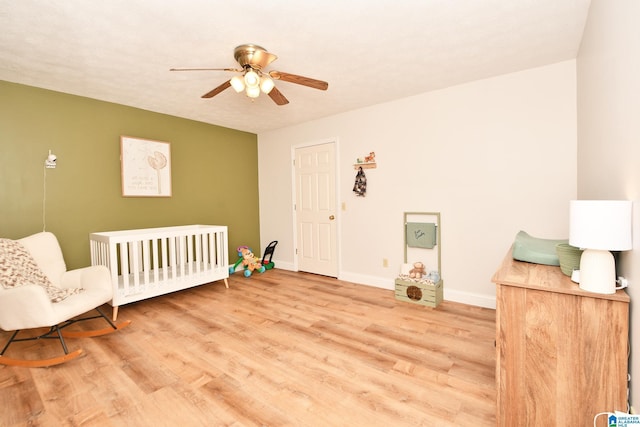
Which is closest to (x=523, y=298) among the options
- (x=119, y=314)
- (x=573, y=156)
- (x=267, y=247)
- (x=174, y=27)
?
(x=573, y=156)

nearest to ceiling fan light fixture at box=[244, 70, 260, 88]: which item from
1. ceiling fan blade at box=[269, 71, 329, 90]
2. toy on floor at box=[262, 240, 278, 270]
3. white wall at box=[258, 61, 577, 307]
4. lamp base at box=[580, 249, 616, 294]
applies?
ceiling fan blade at box=[269, 71, 329, 90]

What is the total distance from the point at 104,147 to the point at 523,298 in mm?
4021

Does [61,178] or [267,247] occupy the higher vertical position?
[61,178]

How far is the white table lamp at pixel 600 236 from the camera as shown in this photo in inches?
43.6

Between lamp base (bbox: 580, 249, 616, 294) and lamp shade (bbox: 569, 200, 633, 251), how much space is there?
0.07m

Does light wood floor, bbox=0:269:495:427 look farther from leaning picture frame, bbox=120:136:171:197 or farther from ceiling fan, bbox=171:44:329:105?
ceiling fan, bbox=171:44:329:105

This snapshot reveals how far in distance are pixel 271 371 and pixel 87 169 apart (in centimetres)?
295

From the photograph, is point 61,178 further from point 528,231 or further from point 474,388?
point 528,231

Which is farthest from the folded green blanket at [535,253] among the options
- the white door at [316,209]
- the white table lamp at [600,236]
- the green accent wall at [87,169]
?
the green accent wall at [87,169]

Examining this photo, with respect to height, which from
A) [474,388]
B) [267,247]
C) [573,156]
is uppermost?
[573,156]

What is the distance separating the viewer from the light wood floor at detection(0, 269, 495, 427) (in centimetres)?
152

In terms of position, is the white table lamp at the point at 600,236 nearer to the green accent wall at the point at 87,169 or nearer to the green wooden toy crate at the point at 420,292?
the green wooden toy crate at the point at 420,292

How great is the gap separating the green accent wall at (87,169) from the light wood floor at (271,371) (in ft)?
3.60

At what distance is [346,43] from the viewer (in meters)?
2.14
